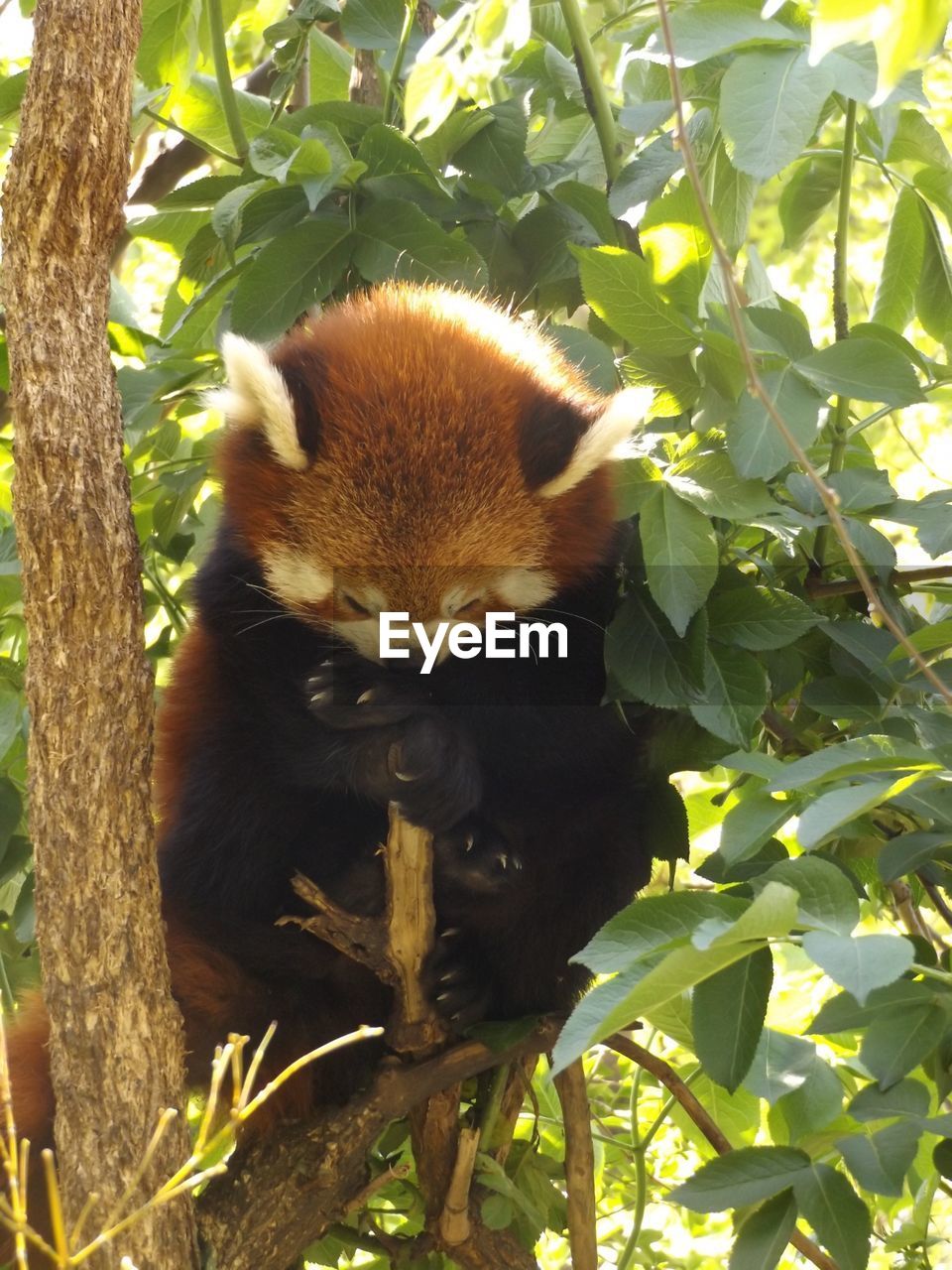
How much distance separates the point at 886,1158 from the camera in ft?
5.55

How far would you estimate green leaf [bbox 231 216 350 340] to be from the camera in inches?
97.7

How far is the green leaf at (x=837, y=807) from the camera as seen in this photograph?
1.44 meters

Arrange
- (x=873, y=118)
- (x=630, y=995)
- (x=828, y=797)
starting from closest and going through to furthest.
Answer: (x=630, y=995)
(x=828, y=797)
(x=873, y=118)

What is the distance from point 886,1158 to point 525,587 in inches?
41.7

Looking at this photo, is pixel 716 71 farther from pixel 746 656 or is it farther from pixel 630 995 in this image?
pixel 630 995

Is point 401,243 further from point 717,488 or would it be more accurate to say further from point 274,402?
point 717,488

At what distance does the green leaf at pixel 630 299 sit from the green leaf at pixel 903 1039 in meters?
1.05

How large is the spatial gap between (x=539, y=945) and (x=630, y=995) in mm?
1131

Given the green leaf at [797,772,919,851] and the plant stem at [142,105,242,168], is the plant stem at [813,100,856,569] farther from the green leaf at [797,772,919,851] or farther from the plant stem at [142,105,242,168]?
the plant stem at [142,105,242,168]

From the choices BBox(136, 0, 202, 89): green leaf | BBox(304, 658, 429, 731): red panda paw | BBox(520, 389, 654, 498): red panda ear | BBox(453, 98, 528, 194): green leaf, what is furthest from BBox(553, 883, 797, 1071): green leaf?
BBox(136, 0, 202, 89): green leaf

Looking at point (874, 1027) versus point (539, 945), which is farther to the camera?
point (539, 945)

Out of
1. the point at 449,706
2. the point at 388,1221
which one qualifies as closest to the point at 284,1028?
the point at 449,706

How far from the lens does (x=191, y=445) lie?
10.0ft

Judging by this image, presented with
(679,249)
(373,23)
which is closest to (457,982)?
(679,249)
